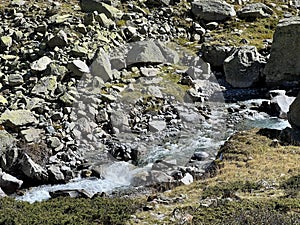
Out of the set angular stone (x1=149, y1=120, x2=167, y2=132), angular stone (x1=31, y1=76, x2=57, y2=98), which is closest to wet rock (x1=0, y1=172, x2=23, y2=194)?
angular stone (x1=31, y1=76, x2=57, y2=98)

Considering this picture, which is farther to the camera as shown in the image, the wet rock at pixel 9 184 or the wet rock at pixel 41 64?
the wet rock at pixel 41 64

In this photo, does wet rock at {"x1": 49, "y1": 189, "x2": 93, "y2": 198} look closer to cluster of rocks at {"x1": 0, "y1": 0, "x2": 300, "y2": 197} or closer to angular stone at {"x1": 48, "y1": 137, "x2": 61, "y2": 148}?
cluster of rocks at {"x1": 0, "y1": 0, "x2": 300, "y2": 197}

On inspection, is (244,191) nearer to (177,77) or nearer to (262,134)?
(262,134)

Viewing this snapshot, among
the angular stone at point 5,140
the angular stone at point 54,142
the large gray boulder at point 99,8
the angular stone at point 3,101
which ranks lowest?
the angular stone at point 54,142

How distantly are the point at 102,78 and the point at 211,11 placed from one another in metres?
16.0

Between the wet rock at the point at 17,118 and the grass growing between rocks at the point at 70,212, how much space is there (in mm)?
8952

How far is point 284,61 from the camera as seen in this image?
33.4m

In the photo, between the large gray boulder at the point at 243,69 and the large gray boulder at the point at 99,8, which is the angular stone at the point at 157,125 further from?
the large gray boulder at the point at 99,8

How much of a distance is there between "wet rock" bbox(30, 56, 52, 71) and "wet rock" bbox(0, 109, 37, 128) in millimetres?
4602

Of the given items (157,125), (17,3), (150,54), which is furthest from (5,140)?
(17,3)

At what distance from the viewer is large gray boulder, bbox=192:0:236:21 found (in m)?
42.6

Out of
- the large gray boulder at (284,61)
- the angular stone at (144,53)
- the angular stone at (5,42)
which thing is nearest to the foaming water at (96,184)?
the angular stone at (144,53)

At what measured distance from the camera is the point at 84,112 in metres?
27.1

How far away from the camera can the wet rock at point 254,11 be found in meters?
43.3
